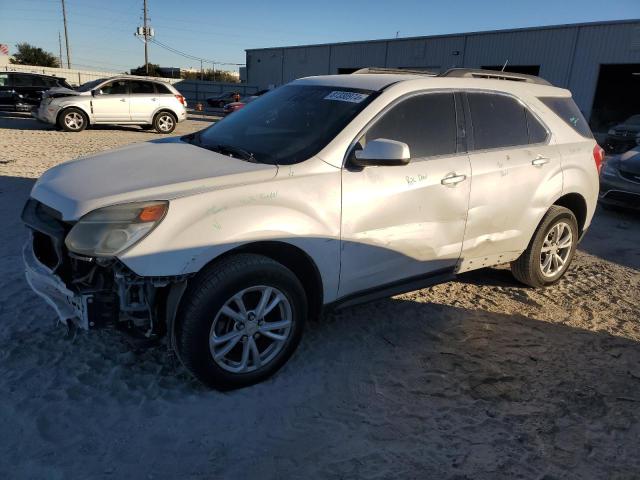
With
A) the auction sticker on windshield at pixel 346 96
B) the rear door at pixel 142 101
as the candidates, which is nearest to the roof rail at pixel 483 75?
the auction sticker on windshield at pixel 346 96

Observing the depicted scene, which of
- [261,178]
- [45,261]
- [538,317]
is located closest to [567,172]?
[538,317]

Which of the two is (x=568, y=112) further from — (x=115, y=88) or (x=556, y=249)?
(x=115, y=88)

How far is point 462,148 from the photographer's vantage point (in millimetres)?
3818

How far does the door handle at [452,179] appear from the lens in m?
3.63

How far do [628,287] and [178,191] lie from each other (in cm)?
451

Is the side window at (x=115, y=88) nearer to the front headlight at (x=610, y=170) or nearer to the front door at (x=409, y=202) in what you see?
the front headlight at (x=610, y=170)

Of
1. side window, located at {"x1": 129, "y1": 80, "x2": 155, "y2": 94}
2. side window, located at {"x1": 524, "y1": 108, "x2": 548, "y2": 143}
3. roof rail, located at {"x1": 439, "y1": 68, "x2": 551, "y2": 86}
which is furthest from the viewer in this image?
Answer: side window, located at {"x1": 129, "y1": 80, "x2": 155, "y2": 94}

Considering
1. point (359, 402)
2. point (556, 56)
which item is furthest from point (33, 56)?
point (359, 402)

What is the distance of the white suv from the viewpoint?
2.71 m

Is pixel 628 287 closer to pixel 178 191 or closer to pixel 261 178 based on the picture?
pixel 261 178

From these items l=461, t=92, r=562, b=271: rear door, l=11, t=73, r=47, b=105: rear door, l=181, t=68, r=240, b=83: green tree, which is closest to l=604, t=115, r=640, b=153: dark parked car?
l=461, t=92, r=562, b=271: rear door

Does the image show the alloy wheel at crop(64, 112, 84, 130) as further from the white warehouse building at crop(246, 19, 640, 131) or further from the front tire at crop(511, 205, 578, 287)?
→ the white warehouse building at crop(246, 19, 640, 131)

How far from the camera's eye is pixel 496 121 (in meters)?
4.08

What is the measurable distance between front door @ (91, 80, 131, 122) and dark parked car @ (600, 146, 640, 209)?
1320 centimetres
